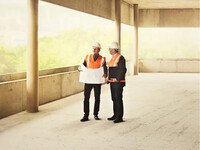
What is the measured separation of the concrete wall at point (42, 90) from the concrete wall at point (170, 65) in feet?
39.9

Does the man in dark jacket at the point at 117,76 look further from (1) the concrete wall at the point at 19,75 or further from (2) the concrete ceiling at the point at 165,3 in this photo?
(2) the concrete ceiling at the point at 165,3

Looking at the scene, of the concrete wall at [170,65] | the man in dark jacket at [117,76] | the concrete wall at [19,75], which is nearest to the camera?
the man in dark jacket at [117,76]

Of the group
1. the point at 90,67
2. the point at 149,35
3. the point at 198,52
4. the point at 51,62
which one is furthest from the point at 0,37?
the point at 198,52

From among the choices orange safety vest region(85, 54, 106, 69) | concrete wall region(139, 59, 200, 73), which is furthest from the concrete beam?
orange safety vest region(85, 54, 106, 69)

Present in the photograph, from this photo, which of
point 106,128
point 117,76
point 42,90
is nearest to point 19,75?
point 42,90

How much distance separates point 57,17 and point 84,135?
11984mm

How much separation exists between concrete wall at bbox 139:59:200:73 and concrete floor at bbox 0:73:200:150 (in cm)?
1411

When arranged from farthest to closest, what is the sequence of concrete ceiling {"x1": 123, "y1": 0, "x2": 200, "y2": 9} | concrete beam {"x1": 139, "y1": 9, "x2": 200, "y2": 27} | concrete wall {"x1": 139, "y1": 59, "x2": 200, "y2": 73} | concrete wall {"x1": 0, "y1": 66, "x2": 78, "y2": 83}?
concrete wall {"x1": 139, "y1": 59, "x2": 200, "y2": 73} → concrete beam {"x1": 139, "y1": 9, "x2": 200, "y2": 27} → concrete ceiling {"x1": 123, "y1": 0, "x2": 200, "y2": 9} → concrete wall {"x1": 0, "y1": 66, "x2": 78, "y2": 83}

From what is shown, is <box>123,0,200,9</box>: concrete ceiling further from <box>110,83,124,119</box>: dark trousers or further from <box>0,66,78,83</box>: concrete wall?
<box>110,83,124,119</box>: dark trousers

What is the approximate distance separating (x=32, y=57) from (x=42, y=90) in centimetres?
171

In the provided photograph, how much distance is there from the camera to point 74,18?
19.2 m

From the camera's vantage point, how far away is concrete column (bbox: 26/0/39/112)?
9.43 metres

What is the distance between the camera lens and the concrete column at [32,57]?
9.43m

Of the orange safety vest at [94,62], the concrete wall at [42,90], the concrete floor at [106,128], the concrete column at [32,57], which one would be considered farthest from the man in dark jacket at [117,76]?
the concrete wall at [42,90]
